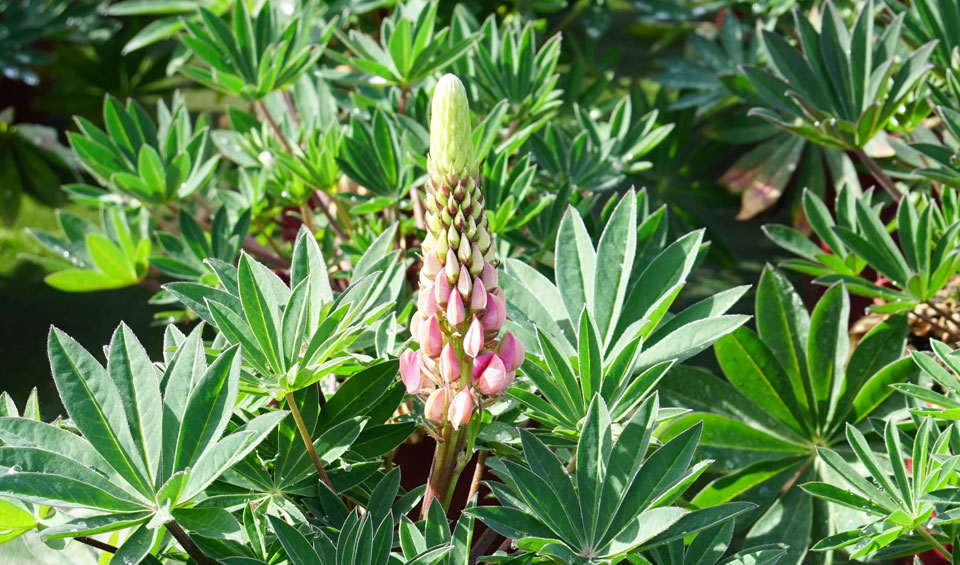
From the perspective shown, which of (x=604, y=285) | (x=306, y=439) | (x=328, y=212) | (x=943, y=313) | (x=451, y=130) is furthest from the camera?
(x=328, y=212)

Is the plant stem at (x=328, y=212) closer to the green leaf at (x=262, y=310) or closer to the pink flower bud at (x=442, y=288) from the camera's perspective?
the green leaf at (x=262, y=310)

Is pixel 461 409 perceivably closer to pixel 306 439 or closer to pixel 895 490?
pixel 306 439

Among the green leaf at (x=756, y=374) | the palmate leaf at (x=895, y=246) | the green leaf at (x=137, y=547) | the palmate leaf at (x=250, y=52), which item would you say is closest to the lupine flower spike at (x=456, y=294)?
the green leaf at (x=137, y=547)

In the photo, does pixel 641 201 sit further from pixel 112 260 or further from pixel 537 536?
pixel 112 260

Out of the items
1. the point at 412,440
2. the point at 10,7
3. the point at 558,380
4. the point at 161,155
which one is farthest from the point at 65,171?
the point at 558,380

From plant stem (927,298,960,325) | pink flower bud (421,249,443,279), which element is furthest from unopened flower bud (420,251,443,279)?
plant stem (927,298,960,325)

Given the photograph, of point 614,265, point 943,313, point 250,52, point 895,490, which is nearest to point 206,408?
point 614,265
